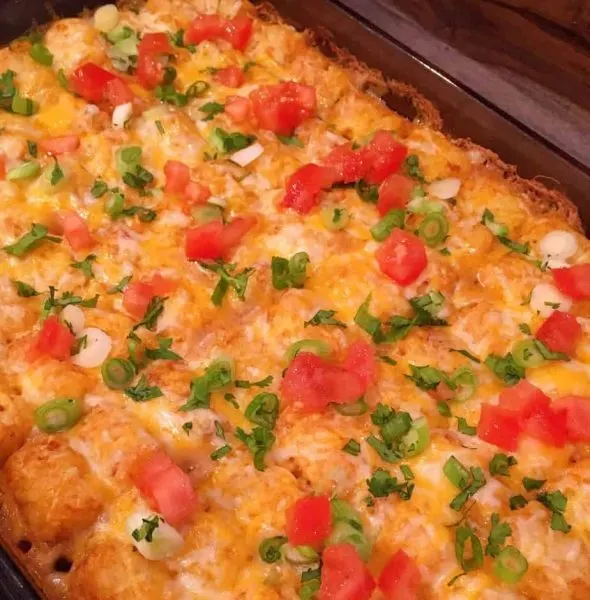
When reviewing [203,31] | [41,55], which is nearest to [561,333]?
[203,31]

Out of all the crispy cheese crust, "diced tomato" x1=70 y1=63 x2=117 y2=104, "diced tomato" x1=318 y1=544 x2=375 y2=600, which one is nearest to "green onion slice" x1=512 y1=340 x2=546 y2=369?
the crispy cheese crust

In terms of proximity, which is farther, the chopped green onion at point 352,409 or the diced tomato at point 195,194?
the diced tomato at point 195,194

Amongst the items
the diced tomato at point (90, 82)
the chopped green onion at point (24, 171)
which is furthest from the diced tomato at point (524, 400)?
the diced tomato at point (90, 82)

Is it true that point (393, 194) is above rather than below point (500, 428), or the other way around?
above

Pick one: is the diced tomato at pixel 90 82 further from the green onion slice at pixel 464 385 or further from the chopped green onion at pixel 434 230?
Answer: the green onion slice at pixel 464 385

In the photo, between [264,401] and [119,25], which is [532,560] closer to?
[264,401]

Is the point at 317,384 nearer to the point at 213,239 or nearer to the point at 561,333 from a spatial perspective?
the point at 213,239
